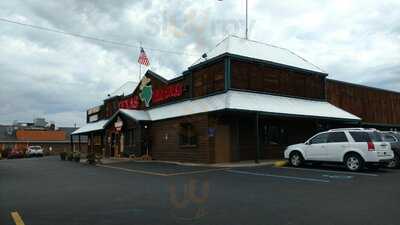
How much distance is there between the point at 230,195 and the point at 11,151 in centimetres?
5035

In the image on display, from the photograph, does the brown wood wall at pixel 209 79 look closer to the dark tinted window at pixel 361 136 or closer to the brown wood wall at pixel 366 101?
the dark tinted window at pixel 361 136

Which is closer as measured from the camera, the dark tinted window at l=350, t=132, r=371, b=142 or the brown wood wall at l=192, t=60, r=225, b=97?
the dark tinted window at l=350, t=132, r=371, b=142

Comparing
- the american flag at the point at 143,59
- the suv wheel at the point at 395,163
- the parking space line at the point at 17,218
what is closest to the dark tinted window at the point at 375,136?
the suv wheel at the point at 395,163

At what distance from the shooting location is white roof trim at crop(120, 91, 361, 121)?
20.9 m

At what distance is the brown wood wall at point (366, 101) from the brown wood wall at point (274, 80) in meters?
2.14

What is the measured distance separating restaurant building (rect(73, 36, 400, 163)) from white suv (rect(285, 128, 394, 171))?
360 centimetres

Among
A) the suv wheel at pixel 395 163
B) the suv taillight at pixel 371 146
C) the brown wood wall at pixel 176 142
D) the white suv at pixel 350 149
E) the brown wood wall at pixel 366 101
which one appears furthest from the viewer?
the brown wood wall at pixel 366 101

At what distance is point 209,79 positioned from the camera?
24.0 metres

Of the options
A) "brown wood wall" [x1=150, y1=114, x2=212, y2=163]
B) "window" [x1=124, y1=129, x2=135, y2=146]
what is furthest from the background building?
"brown wood wall" [x1=150, y1=114, x2=212, y2=163]

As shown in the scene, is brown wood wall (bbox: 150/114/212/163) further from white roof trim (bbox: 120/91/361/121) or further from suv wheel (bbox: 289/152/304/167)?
suv wheel (bbox: 289/152/304/167)

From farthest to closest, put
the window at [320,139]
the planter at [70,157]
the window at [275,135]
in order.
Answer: the planter at [70,157]
the window at [275,135]
the window at [320,139]

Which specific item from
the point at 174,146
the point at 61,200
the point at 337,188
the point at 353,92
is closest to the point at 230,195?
the point at 337,188

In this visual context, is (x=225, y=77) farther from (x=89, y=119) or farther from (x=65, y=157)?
(x=89, y=119)

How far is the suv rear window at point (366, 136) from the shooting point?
51.8ft
